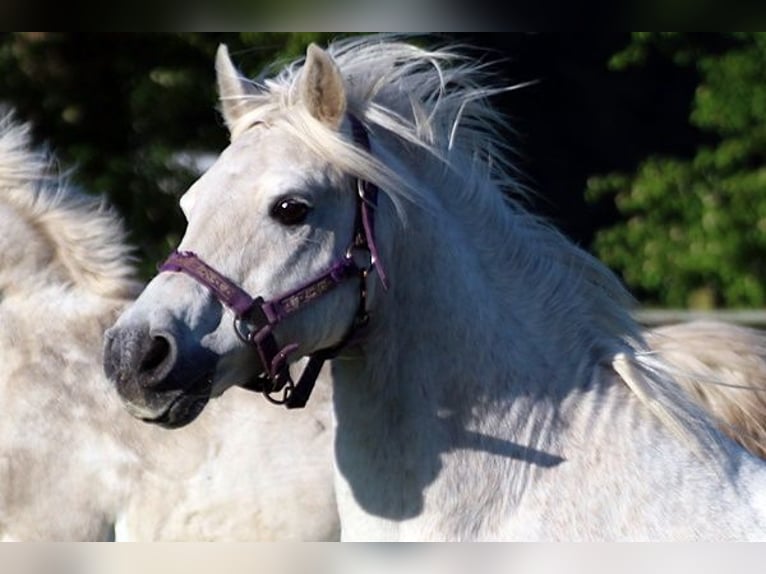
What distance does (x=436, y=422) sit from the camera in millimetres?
3135

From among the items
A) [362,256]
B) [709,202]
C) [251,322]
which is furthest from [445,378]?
[709,202]

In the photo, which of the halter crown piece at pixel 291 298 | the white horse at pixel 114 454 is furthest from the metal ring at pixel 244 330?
the white horse at pixel 114 454

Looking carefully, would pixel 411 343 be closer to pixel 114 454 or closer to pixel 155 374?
pixel 155 374

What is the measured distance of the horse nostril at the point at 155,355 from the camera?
289 cm

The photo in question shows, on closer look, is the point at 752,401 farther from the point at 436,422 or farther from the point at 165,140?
the point at 165,140

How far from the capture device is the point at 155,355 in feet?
9.54

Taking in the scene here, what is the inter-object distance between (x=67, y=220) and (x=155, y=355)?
1893 mm

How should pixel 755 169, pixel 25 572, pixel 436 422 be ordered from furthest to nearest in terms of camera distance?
pixel 755 169, pixel 25 572, pixel 436 422

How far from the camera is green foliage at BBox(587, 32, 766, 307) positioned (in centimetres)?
1159

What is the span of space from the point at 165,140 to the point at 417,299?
6.44 meters

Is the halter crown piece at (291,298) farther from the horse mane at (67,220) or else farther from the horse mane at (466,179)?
the horse mane at (67,220)

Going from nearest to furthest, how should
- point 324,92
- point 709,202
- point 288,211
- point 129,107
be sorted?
point 288,211, point 324,92, point 129,107, point 709,202

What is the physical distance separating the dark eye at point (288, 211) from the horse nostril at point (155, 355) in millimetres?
355

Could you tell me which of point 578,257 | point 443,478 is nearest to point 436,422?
point 443,478
